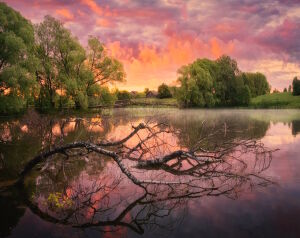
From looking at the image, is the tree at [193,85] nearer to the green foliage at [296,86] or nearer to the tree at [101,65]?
the tree at [101,65]

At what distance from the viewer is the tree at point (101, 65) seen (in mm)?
48281

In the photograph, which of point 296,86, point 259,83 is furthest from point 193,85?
point 259,83

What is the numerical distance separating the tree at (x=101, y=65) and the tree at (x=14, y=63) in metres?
14.1

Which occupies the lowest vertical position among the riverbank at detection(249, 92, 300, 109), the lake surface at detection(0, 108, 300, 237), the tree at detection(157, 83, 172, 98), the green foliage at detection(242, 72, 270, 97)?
the lake surface at detection(0, 108, 300, 237)

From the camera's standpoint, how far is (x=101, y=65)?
159 ft

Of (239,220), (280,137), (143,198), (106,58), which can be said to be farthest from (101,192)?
(106,58)

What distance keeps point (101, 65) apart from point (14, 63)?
17240 mm

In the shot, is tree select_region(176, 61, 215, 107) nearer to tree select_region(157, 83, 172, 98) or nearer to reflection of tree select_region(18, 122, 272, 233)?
tree select_region(157, 83, 172, 98)

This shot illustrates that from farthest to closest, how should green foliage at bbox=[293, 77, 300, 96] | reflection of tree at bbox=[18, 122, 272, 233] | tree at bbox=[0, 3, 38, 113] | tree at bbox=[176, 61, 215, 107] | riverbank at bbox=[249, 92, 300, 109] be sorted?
green foliage at bbox=[293, 77, 300, 96] < riverbank at bbox=[249, 92, 300, 109] < tree at bbox=[176, 61, 215, 107] < tree at bbox=[0, 3, 38, 113] < reflection of tree at bbox=[18, 122, 272, 233]

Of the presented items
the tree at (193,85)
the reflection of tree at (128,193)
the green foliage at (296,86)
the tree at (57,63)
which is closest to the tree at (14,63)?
the tree at (57,63)

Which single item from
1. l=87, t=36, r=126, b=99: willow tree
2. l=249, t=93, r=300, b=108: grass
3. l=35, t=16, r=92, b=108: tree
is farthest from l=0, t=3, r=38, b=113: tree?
l=249, t=93, r=300, b=108: grass

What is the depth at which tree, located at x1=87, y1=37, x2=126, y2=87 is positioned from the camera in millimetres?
48281

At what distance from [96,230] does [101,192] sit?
2.33m

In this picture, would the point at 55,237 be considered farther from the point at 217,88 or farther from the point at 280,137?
the point at 217,88
